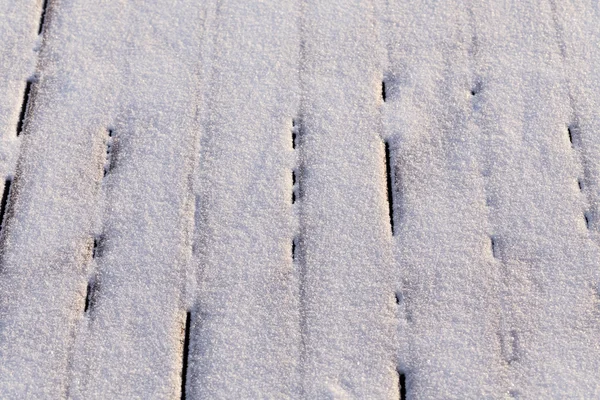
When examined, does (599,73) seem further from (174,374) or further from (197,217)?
(174,374)

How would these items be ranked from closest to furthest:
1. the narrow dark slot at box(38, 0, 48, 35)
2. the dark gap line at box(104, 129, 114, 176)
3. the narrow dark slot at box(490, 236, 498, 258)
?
1. the narrow dark slot at box(490, 236, 498, 258)
2. the dark gap line at box(104, 129, 114, 176)
3. the narrow dark slot at box(38, 0, 48, 35)

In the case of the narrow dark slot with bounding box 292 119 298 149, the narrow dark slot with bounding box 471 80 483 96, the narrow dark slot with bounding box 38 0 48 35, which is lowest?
the narrow dark slot with bounding box 292 119 298 149

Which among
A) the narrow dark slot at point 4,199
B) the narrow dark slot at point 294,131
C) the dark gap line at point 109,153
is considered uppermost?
the narrow dark slot at point 294,131

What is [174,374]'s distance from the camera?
1.35 metres

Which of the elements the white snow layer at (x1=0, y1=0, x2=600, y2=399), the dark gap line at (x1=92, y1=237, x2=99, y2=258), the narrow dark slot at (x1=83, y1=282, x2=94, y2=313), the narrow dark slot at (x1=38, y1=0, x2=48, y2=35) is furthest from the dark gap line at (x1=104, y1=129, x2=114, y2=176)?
the narrow dark slot at (x1=38, y1=0, x2=48, y2=35)

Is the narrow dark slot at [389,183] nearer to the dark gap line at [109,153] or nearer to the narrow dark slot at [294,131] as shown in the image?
the narrow dark slot at [294,131]

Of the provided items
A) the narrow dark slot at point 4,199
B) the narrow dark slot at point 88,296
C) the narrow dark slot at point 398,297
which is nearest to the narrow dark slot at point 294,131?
the narrow dark slot at point 398,297

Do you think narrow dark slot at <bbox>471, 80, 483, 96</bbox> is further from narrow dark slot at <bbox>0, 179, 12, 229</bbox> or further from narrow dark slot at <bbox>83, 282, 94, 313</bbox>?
narrow dark slot at <bbox>0, 179, 12, 229</bbox>

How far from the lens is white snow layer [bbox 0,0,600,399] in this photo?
1355mm

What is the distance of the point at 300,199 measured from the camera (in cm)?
152

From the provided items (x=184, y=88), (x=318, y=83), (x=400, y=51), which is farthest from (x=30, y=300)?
(x=400, y=51)

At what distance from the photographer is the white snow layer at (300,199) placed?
1.36 m

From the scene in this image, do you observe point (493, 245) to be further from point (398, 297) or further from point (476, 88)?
point (476, 88)

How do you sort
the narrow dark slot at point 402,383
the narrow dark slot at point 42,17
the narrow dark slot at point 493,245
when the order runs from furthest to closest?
the narrow dark slot at point 42,17 < the narrow dark slot at point 493,245 < the narrow dark slot at point 402,383
